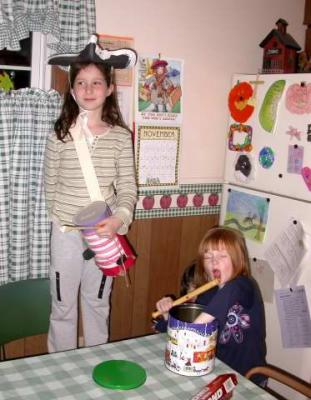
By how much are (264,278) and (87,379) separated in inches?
52.4

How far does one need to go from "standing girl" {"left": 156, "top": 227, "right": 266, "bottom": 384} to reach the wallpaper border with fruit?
2.11ft

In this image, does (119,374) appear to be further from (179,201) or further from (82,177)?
(179,201)

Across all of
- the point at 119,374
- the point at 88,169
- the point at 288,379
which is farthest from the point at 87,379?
the point at 88,169

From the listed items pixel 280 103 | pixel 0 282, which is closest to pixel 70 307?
pixel 0 282

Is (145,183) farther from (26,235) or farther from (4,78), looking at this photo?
(4,78)

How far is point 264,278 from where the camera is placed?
2.28 metres

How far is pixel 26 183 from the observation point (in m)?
2.04

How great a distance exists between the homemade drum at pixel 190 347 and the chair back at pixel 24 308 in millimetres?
692

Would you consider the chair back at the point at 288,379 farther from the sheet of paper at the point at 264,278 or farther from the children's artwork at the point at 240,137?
the children's artwork at the point at 240,137

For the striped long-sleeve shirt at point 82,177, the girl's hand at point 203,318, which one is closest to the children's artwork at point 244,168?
the striped long-sleeve shirt at point 82,177

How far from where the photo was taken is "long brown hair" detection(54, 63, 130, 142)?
1.85 m

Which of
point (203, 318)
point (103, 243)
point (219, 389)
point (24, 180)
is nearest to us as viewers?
point (219, 389)

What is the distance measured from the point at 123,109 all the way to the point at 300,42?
1.08m

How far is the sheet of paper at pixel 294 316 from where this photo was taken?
2.11m
